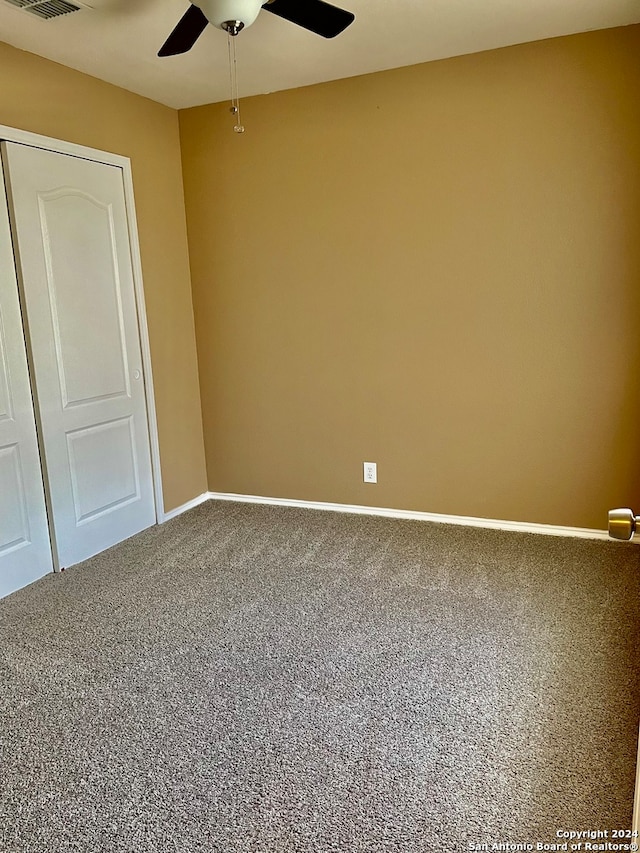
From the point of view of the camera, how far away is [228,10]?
1992 millimetres

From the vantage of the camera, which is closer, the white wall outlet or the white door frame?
the white door frame

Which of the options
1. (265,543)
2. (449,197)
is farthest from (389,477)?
(449,197)

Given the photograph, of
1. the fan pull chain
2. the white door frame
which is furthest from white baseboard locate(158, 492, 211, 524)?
the fan pull chain

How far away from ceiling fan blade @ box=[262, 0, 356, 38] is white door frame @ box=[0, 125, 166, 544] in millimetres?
1310

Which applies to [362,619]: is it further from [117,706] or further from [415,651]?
[117,706]

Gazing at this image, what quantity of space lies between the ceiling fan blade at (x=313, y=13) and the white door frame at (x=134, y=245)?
1.31 meters

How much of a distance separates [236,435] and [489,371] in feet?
5.57

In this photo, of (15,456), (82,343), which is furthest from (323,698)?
(82,343)

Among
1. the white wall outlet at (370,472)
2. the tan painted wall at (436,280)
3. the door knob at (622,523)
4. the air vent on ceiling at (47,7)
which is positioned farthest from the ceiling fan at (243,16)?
the white wall outlet at (370,472)

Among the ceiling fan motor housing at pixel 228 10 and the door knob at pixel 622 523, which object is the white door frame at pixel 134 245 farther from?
the door knob at pixel 622 523

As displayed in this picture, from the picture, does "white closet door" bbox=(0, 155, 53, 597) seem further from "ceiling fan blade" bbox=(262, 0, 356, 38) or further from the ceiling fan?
"ceiling fan blade" bbox=(262, 0, 356, 38)

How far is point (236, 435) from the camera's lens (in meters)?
3.97

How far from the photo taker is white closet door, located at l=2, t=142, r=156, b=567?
2828mm

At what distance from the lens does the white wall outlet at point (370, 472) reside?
3.62 m
